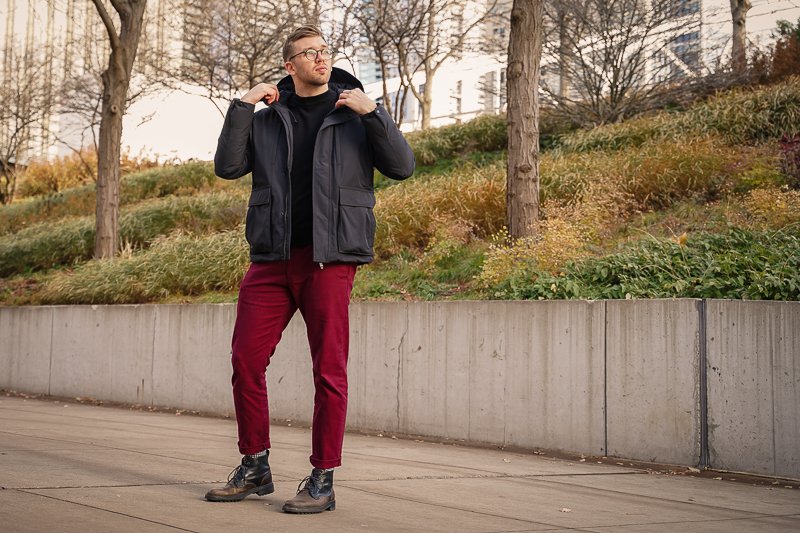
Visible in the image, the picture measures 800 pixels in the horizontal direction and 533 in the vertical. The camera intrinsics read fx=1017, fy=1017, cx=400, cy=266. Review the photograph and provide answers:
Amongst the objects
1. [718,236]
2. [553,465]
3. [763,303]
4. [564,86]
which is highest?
[564,86]

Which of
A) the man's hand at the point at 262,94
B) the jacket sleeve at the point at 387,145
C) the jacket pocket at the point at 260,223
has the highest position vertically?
the man's hand at the point at 262,94

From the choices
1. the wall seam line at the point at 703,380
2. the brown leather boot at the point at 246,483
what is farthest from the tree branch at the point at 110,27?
the brown leather boot at the point at 246,483

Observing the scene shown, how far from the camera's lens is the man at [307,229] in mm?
4305

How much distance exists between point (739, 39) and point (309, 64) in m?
14.9

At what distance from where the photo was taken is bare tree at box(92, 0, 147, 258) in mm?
14414

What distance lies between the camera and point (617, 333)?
6.91 meters

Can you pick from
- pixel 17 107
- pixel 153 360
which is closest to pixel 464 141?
pixel 153 360

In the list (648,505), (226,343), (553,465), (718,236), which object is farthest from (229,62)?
(648,505)

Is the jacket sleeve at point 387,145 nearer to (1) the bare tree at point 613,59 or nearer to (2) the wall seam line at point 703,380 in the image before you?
(2) the wall seam line at point 703,380

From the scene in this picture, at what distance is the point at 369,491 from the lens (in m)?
4.96

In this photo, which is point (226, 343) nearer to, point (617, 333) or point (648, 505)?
point (617, 333)

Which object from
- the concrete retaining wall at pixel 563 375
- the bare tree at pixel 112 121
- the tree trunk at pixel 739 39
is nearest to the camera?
the concrete retaining wall at pixel 563 375

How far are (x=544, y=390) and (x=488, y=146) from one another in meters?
9.89

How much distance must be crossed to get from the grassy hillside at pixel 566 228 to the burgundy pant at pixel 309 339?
339 cm
